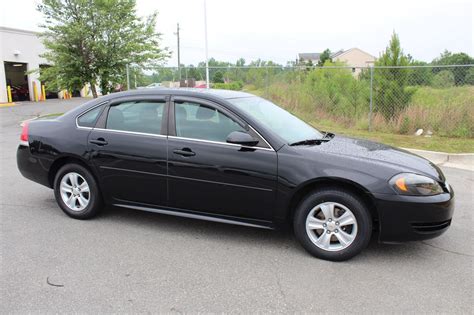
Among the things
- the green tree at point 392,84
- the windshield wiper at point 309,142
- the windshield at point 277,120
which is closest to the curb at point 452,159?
the green tree at point 392,84

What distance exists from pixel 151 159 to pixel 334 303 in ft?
7.78

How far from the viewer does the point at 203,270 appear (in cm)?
360

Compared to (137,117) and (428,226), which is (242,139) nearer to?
(137,117)

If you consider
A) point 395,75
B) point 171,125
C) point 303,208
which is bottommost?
point 303,208

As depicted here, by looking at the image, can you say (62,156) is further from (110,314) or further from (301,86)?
(301,86)

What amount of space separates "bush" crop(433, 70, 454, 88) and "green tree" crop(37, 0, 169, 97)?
1059cm

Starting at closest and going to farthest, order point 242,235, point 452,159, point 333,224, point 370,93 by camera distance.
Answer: point 333,224, point 242,235, point 452,159, point 370,93

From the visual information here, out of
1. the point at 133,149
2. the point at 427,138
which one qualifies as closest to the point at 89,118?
the point at 133,149

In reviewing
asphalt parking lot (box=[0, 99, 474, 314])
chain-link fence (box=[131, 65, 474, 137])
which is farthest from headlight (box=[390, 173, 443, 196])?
chain-link fence (box=[131, 65, 474, 137])

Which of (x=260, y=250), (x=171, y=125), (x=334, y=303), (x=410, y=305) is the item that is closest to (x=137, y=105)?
(x=171, y=125)

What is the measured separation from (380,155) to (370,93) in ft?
26.5

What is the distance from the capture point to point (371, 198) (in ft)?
12.1

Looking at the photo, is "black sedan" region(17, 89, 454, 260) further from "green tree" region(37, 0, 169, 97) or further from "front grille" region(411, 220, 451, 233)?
"green tree" region(37, 0, 169, 97)

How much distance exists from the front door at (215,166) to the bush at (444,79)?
378 inches
